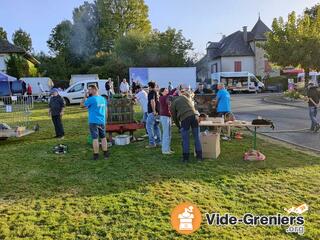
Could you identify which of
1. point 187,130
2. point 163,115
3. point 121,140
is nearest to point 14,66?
point 121,140

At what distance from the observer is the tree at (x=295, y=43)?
32656mm

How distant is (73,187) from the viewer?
705 centimetres

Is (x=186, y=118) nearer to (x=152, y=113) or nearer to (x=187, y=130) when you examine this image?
(x=187, y=130)

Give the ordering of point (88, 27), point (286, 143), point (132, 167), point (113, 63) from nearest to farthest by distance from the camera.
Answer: point (132, 167)
point (286, 143)
point (113, 63)
point (88, 27)

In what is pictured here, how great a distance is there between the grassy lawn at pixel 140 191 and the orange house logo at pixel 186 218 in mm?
112

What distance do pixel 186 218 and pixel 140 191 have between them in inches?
56.6

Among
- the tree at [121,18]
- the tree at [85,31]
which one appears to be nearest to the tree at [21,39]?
the tree at [85,31]

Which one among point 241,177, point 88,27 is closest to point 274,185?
point 241,177

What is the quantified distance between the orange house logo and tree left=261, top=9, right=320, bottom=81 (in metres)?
29.7

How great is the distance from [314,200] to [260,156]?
2750 mm

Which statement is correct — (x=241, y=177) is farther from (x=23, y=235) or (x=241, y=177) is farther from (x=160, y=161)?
(x=23, y=235)

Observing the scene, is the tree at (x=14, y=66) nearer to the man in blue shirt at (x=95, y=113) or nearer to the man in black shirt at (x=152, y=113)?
the man in black shirt at (x=152, y=113)

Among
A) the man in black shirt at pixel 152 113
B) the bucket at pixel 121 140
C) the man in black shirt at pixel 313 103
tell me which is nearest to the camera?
the man in black shirt at pixel 152 113

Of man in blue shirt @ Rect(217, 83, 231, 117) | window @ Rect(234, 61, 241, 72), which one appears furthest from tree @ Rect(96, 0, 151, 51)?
man in blue shirt @ Rect(217, 83, 231, 117)
